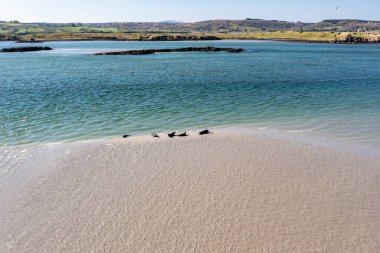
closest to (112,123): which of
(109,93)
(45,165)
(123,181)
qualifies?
(45,165)

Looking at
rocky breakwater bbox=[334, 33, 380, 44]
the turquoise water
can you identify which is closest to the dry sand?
the turquoise water

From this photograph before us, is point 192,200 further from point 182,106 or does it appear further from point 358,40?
point 358,40

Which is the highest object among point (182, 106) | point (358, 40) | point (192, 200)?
point (192, 200)

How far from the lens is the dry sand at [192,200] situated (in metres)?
11.2

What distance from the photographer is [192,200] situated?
13836mm

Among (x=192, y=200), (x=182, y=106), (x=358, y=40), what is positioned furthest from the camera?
(x=358, y=40)

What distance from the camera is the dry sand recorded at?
11.2m

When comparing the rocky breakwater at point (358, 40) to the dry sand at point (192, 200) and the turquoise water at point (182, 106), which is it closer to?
the turquoise water at point (182, 106)

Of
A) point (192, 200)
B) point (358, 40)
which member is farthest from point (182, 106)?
point (358, 40)

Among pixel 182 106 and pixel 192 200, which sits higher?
pixel 192 200

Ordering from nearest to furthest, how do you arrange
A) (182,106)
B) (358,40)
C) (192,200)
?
(192,200) < (182,106) < (358,40)

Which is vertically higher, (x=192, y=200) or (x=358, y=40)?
(x=192, y=200)

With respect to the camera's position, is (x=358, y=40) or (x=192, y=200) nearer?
Answer: (x=192, y=200)

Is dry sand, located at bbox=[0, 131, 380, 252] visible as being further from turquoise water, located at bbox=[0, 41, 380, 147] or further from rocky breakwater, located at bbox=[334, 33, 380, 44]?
rocky breakwater, located at bbox=[334, 33, 380, 44]
